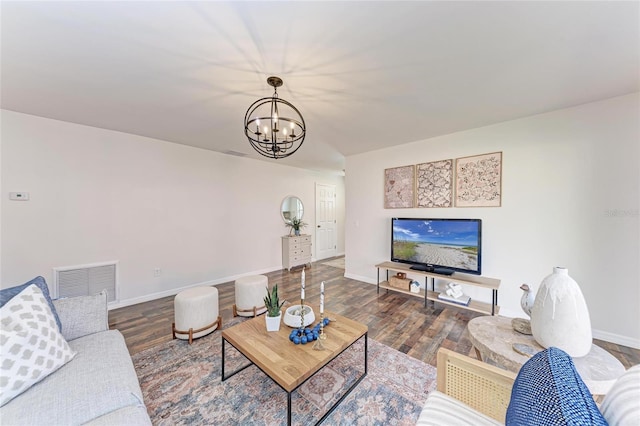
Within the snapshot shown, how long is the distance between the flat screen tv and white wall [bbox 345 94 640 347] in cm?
21

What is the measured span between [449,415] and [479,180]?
2878 millimetres

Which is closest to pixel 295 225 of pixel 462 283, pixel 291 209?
pixel 291 209

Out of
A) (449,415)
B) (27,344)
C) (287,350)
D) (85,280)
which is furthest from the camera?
(85,280)

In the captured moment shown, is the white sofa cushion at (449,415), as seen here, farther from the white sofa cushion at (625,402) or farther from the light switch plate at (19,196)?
the light switch plate at (19,196)

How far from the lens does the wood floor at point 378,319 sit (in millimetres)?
2219

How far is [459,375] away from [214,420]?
1534 millimetres

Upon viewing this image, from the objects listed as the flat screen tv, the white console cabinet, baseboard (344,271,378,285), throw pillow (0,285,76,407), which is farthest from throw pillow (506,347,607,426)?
the white console cabinet

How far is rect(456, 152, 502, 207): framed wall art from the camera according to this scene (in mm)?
2869

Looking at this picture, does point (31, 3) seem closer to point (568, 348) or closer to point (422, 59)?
point (422, 59)

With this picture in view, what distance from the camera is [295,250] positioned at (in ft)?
16.9

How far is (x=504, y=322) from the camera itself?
1603 millimetres

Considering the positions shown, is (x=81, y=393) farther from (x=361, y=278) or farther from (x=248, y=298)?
(x=361, y=278)

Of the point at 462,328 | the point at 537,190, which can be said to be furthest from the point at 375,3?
the point at 462,328

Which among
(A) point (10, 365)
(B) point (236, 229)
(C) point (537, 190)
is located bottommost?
(A) point (10, 365)
